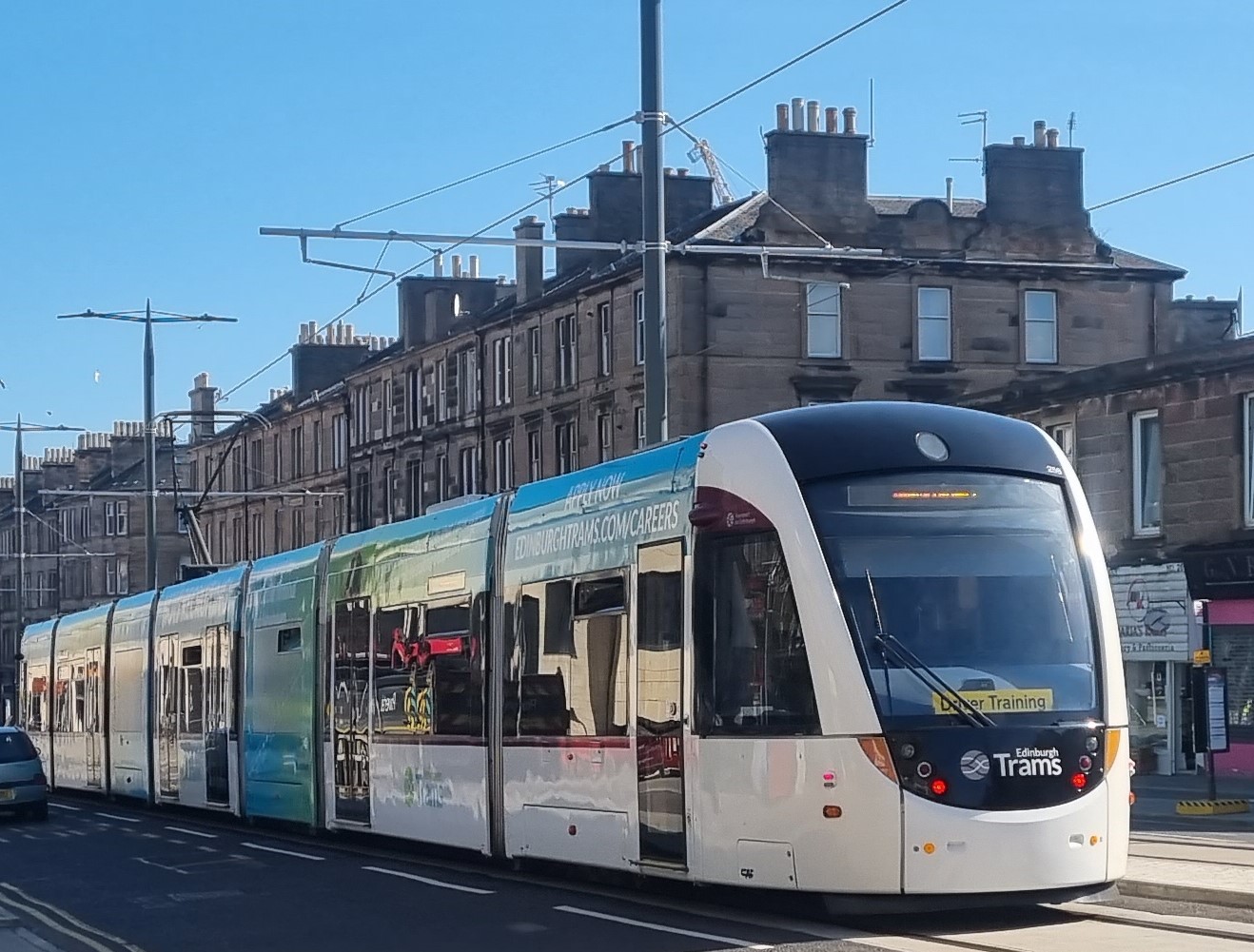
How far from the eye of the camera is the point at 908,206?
Answer: 50.0 meters

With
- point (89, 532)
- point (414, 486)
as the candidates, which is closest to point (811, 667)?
point (414, 486)

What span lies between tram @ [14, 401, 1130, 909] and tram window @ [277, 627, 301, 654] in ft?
18.0

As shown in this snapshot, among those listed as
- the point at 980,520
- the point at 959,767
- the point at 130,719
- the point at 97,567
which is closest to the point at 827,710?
the point at 959,767

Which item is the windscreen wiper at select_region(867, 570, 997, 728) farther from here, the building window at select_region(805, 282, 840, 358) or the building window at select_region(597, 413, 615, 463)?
the building window at select_region(597, 413, 615, 463)

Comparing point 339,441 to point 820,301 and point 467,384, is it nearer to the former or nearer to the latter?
point 467,384

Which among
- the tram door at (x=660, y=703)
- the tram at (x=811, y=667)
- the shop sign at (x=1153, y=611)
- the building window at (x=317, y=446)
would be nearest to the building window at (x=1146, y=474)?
the shop sign at (x=1153, y=611)

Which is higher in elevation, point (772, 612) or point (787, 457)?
point (787, 457)

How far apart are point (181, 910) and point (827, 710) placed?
5853mm

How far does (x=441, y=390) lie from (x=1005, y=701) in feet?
155

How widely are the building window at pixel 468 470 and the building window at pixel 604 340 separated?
25.1 ft

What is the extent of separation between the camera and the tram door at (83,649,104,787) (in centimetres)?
3484

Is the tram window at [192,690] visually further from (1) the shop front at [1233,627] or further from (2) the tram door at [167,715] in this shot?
(1) the shop front at [1233,627]

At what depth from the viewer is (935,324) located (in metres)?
48.8

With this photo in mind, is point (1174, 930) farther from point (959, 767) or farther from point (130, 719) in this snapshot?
point (130, 719)
